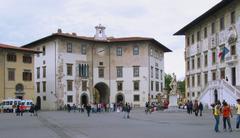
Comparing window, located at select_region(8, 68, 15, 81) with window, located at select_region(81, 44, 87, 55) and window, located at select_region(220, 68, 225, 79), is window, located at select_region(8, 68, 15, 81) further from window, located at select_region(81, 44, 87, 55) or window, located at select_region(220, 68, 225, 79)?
window, located at select_region(220, 68, 225, 79)

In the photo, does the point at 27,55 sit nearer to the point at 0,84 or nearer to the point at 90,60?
the point at 0,84

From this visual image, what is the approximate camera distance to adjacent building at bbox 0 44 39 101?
6087 cm

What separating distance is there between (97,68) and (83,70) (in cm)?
317

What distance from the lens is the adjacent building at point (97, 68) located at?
228 feet

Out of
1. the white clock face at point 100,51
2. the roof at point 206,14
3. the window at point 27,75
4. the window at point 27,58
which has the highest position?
the roof at point 206,14

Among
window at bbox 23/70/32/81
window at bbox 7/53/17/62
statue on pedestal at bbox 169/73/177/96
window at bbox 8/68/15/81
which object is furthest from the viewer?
window at bbox 23/70/32/81

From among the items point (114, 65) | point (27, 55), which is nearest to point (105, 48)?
point (114, 65)

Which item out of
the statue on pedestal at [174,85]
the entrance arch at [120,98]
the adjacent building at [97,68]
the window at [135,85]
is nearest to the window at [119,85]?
the adjacent building at [97,68]

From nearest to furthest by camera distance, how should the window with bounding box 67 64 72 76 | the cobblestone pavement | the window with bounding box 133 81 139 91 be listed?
the cobblestone pavement
the window with bounding box 67 64 72 76
the window with bounding box 133 81 139 91

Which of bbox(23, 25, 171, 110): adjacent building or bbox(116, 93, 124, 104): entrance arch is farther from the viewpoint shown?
bbox(116, 93, 124, 104): entrance arch

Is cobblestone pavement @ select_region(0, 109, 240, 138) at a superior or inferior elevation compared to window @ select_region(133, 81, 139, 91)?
inferior

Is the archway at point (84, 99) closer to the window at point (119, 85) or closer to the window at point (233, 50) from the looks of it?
the window at point (119, 85)

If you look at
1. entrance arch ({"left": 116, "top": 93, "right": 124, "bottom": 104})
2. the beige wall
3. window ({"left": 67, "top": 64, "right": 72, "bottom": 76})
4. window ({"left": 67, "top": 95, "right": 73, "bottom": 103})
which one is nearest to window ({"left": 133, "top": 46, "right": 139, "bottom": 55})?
entrance arch ({"left": 116, "top": 93, "right": 124, "bottom": 104})

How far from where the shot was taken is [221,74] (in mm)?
48906
